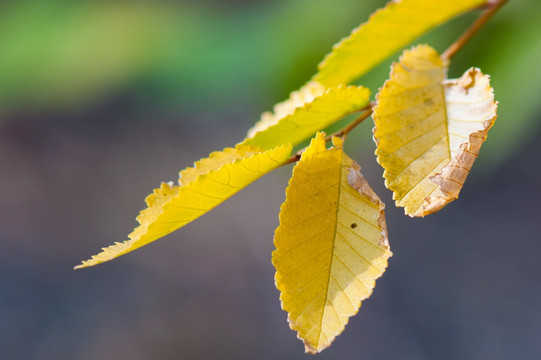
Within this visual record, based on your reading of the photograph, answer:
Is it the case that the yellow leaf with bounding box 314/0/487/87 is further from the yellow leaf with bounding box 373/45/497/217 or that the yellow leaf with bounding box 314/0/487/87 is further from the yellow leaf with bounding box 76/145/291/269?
the yellow leaf with bounding box 76/145/291/269

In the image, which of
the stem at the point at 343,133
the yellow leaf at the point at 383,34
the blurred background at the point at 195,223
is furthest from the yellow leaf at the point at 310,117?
the blurred background at the point at 195,223

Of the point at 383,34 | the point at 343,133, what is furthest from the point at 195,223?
the point at 343,133

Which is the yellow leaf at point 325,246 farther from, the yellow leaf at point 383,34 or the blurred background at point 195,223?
the blurred background at point 195,223

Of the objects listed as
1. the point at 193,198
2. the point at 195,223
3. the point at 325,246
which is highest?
the point at 195,223

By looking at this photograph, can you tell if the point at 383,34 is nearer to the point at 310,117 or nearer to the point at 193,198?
the point at 310,117

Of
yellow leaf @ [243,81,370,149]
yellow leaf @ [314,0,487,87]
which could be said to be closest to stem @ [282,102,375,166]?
yellow leaf @ [243,81,370,149]
